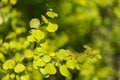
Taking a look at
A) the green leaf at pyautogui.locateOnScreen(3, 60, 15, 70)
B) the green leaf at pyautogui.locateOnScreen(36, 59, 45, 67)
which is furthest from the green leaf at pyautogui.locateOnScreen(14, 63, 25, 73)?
the green leaf at pyautogui.locateOnScreen(36, 59, 45, 67)

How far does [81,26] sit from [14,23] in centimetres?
178

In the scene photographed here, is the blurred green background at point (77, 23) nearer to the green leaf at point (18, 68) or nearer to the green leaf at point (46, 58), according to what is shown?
the green leaf at point (18, 68)

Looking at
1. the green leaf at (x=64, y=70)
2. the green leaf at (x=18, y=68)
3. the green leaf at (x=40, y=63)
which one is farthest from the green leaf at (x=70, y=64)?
the green leaf at (x=18, y=68)

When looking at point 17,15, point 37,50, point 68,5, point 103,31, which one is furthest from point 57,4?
point 37,50

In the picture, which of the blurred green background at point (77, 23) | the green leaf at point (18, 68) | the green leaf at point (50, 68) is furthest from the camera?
the blurred green background at point (77, 23)

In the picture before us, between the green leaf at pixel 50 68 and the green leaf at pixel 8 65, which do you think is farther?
the green leaf at pixel 8 65

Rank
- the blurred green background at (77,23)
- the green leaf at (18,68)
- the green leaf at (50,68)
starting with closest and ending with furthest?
the green leaf at (50,68), the green leaf at (18,68), the blurred green background at (77,23)

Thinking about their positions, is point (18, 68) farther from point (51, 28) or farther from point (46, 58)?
point (51, 28)

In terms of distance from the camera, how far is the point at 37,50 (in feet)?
7.70

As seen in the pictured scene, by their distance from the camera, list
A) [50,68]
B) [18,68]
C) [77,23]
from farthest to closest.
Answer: [77,23] < [18,68] < [50,68]

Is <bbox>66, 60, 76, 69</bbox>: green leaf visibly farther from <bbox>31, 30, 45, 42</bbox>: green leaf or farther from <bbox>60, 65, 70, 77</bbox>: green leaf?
<bbox>31, 30, 45, 42</bbox>: green leaf

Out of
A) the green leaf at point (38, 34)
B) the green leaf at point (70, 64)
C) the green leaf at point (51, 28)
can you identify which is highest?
the green leaf at point (51, 28)

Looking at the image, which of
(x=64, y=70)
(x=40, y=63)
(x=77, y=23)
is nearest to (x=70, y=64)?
(x=64, y=70)

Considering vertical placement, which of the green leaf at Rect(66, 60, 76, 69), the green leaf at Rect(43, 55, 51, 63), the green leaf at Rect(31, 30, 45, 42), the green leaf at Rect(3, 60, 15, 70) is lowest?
the green leaf at Rect(3, 60, 15, 70)
